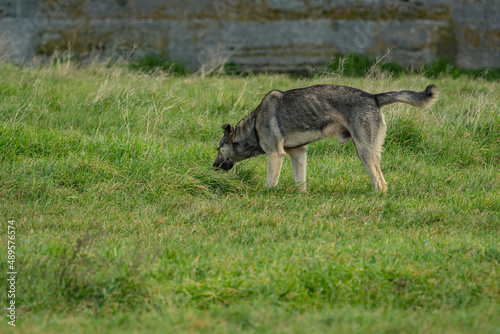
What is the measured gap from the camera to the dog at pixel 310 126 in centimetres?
682

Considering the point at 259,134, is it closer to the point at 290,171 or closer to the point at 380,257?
the point at 290,171

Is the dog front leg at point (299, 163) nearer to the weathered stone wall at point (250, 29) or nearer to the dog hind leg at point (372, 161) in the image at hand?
the dog hind leg at point (372, 161)

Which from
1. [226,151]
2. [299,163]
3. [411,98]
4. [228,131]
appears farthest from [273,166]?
[411,98]

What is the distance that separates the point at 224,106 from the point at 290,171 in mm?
2420

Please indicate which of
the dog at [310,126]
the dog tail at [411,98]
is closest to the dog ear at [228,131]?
the dog at [310,126]

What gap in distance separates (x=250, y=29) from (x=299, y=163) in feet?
26.7

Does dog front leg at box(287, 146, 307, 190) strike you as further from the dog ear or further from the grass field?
the dog ear

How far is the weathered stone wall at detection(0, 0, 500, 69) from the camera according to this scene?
14461 mm

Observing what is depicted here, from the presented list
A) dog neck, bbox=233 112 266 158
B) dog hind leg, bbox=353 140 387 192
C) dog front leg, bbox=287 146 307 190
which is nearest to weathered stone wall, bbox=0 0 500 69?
dog neck, bbox=233 112 266 158

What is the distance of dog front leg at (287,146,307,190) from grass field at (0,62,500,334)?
0.18 meters

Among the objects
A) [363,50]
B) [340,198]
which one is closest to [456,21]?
[363,50]

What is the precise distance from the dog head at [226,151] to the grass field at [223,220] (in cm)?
17

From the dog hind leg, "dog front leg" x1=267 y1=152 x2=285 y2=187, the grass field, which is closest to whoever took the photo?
the grass field

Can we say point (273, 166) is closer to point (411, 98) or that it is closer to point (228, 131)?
point (228, 131)
